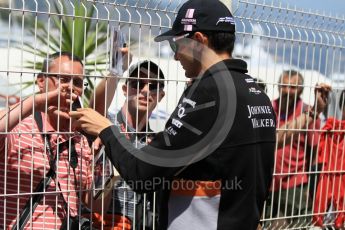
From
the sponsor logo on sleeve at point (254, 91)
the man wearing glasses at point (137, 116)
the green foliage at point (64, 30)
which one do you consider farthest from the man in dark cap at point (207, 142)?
the man wearing glasses at point (137, 116)

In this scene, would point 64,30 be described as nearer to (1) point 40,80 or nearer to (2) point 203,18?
(1) point 40,80

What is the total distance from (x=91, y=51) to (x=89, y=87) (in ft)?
1.05

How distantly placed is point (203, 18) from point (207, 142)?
1.93 ft

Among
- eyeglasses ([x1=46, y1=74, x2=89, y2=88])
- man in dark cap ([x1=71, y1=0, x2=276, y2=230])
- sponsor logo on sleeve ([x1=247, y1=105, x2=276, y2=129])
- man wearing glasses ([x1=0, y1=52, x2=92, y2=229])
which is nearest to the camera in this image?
man in dark cap ([x1=71, y1=0, x2=276, y2=230])

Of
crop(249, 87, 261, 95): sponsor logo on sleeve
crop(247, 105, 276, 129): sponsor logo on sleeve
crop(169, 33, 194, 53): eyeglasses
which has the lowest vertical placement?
crop(247, 105, 276, 129): sponsor logo on sleeve

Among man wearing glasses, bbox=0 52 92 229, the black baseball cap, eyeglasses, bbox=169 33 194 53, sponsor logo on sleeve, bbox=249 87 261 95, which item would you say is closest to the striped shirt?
man wearing glasses, bbox=0 52 92 229

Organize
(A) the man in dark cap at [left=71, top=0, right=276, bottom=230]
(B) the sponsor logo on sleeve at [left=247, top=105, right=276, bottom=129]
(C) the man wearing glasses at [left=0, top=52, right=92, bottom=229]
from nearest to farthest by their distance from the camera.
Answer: (A) the man in dark cap at [left=71, top=0, right=276, bottom=230] → (B) the sponsor logo on sleeve at [left=247, top=105, right=276, bottom=129] → (C) the man wearing glasses at [left=0, top=52, right=92, bottom=229]

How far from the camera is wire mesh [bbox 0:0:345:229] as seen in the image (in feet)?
11.0

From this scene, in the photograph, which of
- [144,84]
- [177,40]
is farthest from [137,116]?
[177,40]

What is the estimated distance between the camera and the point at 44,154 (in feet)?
11.4

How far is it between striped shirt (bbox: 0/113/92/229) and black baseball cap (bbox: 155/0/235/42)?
0.98 m

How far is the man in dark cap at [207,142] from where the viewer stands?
2820mm

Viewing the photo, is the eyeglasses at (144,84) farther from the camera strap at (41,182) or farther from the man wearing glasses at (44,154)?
the camera strap at (41,182)

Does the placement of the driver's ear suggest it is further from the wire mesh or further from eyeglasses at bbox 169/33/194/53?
eyeglasses at bbox 169/33/194/53
